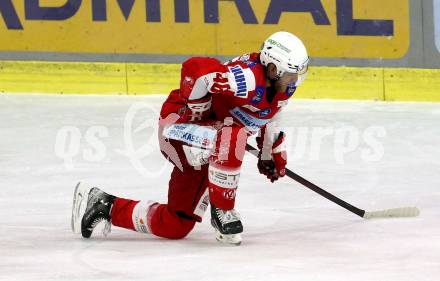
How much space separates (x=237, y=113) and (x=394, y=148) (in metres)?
2.38

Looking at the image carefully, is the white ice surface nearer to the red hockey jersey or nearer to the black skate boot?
the black skate boot

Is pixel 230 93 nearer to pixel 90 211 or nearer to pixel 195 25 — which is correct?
pixel 90 211

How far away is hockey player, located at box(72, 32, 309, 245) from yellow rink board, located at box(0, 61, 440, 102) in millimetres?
3376

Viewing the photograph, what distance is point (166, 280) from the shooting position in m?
4.02

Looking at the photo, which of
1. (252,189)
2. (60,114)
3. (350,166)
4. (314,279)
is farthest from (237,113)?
(60,114)

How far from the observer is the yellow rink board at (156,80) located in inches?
321

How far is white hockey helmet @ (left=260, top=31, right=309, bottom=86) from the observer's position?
4555 millimetres

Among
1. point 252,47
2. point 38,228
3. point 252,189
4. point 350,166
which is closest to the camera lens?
point 38,228

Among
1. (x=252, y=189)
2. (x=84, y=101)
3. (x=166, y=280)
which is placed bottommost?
(x=84, y=101)

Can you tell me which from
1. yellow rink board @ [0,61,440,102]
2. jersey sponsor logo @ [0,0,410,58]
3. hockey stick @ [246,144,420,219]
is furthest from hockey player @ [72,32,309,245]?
jersey sponsor logo @ [0,0,410,58]

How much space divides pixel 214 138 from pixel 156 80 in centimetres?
393

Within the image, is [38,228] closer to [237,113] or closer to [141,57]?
[237,113]

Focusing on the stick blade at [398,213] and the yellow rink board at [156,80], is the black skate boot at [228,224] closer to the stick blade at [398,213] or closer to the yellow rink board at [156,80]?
the stick blade at [398,213]

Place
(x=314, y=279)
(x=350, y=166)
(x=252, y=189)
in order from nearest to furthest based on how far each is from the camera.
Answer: (x=314, y=279), (x=252, y=189), (x=350, y=166)
